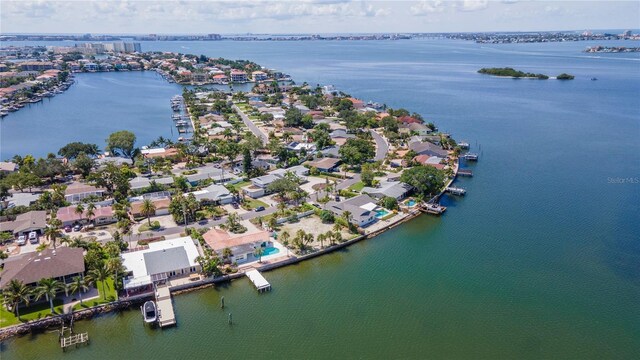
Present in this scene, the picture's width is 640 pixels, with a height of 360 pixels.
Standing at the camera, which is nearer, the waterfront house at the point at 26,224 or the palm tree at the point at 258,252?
the palm tree at the point at 258,252

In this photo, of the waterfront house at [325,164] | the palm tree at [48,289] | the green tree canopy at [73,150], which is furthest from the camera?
the green tree canopy at [73,150]

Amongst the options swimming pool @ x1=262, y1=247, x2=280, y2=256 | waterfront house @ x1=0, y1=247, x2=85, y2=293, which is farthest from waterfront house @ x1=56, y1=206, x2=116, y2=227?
swimming pool @ x1=262, y1=247, x2=280, y2=256

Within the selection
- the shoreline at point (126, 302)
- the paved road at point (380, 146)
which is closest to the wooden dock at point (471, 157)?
the paved road at point (380, 146)

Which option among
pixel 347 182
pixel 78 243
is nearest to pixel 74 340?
pixel 78 243

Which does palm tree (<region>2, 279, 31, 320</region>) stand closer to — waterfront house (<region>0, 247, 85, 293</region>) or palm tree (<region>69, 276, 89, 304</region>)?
waterfront house (<region>0, 247, 85, 293</region>)

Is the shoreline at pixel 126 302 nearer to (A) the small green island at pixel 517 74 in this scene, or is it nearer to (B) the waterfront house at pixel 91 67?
(A) the small green island at pixel 517 74

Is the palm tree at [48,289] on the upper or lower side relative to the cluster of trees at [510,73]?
lower
